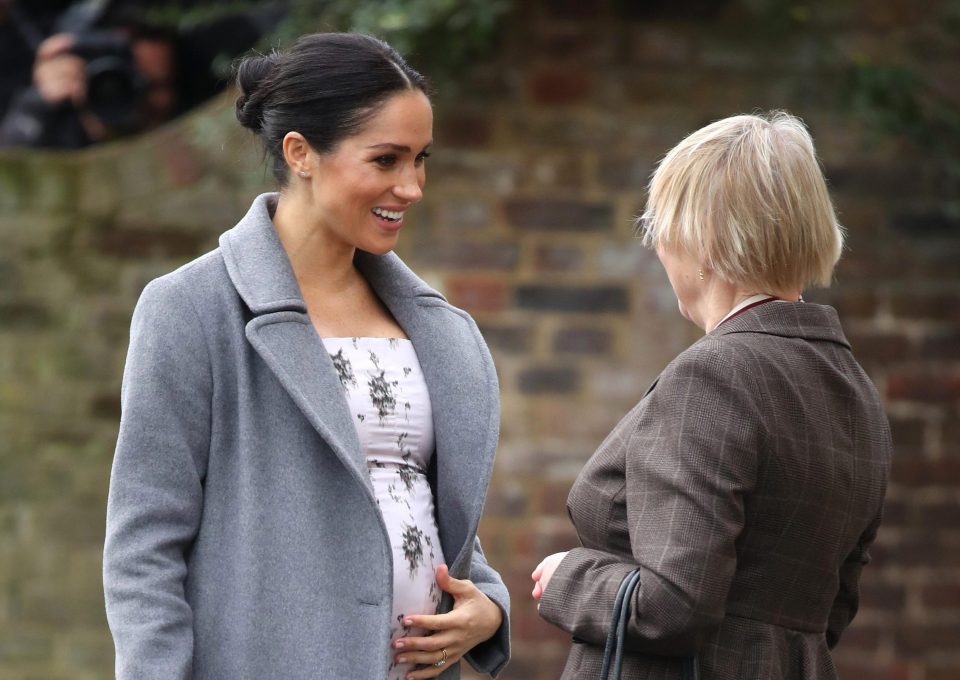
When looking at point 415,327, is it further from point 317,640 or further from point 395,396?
point 317,640

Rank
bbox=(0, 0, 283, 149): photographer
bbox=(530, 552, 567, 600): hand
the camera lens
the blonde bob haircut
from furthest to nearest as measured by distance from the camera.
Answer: bbox=(0, 0, 283, 149): photographer → the camera lens → bbox=(530, 552, 567, 600): hand → the blonde bob haircut

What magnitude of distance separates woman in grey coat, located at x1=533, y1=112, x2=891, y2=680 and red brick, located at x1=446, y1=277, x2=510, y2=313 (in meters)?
2.57

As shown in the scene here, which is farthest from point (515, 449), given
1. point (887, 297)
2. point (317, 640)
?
point (317, 640)

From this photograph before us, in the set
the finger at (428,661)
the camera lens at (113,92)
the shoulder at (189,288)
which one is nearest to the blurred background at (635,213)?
the camera lens at (113,92)

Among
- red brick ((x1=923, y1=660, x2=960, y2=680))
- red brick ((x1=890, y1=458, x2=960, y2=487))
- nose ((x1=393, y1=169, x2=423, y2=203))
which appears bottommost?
red brick ((x1=923, y1=660, x2=960, y2=680))

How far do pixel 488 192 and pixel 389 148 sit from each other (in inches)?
95.9

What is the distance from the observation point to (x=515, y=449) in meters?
4.91

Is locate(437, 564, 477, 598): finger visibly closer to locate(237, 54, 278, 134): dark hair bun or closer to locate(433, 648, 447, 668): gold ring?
locate(433, 648, 447, 668): gold ring

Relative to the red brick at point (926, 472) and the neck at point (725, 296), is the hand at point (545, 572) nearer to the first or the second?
the neck at point (725, 296)

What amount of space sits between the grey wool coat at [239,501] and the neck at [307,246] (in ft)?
0.44

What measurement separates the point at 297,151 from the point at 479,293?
2.43 m

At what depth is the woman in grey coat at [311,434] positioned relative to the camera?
89.0 inches

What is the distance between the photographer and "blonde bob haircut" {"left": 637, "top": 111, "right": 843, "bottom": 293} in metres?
2.24

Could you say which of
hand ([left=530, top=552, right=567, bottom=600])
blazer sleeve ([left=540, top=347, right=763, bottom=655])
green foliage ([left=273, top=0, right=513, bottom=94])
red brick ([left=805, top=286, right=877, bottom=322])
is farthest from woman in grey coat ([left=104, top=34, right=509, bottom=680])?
red brick ([left=805, top=286, right=877, bottom=322])
